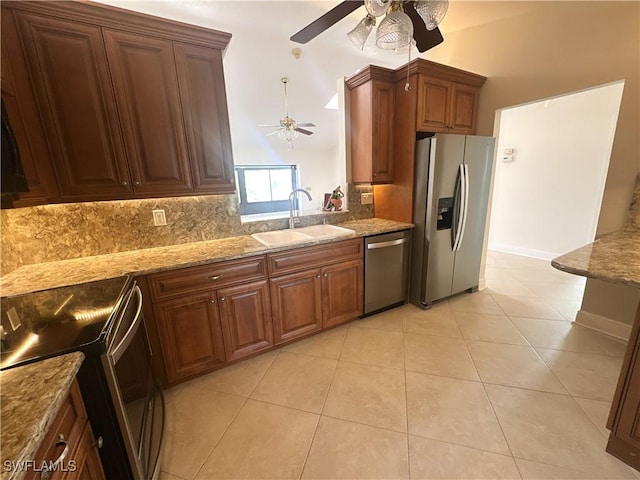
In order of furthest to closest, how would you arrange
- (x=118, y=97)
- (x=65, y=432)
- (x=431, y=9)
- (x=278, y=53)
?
(x=278, y=53) < (x=118, y=97) < (x=431, y=9) < (x=65, y=432)

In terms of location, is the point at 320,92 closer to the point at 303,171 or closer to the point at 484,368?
the point at 303,171

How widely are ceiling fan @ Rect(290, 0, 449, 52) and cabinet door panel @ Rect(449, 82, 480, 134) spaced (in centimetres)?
113

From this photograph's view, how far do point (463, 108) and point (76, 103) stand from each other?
3.22 meters

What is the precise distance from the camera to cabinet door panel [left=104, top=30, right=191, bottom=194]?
167 centimetres

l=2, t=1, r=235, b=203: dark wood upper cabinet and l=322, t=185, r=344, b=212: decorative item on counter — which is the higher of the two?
l=2, t=1, r=235, b=203: dark wood upper cabinet

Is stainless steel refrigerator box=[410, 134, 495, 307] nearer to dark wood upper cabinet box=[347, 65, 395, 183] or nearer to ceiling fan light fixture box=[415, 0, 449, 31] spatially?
dark wood upper cabinet box=[347, 65, 395, 183]

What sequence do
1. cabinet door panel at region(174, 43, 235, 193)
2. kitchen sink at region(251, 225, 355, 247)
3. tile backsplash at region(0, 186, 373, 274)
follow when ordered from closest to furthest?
tile backsplash at region(0, 186, 373, 274)
cabinet door panel at region(174, 43, 235, 193)
kitchen sink at region(251, 225, 355, 247)

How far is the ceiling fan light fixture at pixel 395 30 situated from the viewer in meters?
1.42

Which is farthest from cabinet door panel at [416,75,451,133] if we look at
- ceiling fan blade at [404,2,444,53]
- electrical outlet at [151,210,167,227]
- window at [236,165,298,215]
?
window at [236,165,298,215]

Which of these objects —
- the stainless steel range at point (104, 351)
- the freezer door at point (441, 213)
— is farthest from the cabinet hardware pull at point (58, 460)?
the freezer door at point (441, 213)

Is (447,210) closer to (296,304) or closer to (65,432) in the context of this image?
(296,304)

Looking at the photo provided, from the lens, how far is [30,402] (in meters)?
0.65

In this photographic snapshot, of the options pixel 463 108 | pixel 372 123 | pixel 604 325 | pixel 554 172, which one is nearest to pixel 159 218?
pixel 372 123

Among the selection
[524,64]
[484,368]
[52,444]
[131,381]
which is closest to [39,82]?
[131,381]
